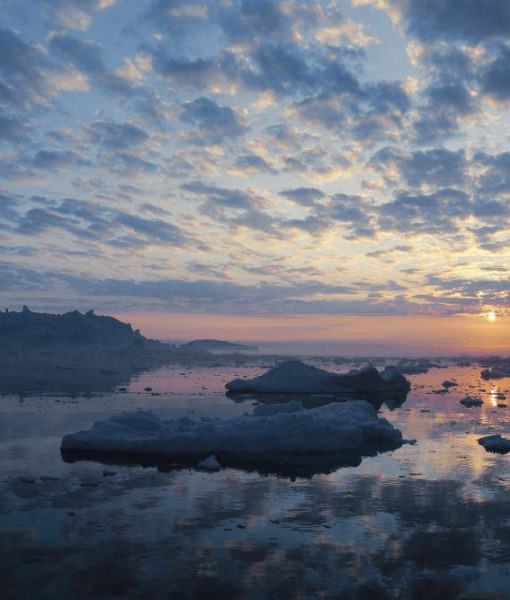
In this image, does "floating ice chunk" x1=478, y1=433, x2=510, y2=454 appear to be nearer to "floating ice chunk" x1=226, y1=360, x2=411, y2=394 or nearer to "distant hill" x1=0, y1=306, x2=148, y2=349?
"floating ice chunk" x1=226, y1=360, x2=411, y2=394

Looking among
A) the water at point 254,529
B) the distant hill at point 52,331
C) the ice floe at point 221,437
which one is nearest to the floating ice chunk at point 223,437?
the ice floe at point 221,437

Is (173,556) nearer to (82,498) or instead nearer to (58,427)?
(82,498)

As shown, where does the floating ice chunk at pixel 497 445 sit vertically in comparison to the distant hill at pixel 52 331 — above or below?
below

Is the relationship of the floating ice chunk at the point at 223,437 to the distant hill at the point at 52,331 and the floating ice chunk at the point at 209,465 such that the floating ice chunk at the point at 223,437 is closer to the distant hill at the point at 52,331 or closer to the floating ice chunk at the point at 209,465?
the floating ice chunk at the point at 209,465

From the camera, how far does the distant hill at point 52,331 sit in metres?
86.8

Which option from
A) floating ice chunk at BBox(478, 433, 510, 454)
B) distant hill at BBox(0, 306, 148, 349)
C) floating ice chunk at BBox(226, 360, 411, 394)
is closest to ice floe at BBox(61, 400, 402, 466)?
floating ice chunk at BBox(478, 433, 510, 454)

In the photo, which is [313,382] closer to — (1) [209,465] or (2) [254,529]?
(1) [209,465]

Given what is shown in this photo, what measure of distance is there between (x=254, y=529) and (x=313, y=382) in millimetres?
29406

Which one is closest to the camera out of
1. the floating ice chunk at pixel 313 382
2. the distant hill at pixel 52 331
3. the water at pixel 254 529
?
the water at pixel 254 529

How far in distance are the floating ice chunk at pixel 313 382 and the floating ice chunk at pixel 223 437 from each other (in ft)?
63.4

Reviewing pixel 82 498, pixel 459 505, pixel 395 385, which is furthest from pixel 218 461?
pixel 395 385

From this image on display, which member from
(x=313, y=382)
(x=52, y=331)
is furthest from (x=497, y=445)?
(x=52, y=331)

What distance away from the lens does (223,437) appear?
15.3 metres

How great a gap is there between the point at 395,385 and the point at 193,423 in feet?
83.6
